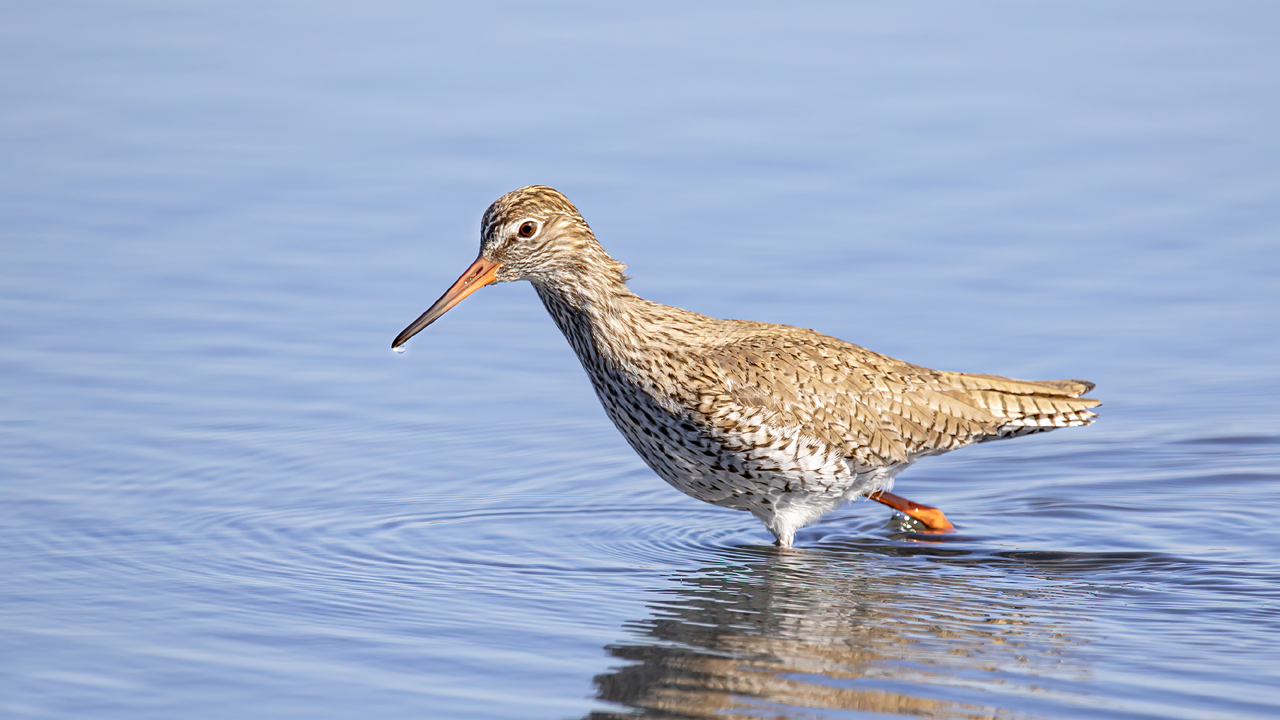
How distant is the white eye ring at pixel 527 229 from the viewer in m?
8.82

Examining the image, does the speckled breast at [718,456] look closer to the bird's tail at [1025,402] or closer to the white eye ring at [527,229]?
the white eye ring at [527,229]

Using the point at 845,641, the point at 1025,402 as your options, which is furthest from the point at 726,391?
the point at 1025,402

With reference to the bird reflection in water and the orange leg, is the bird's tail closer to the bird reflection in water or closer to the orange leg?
the orange leg

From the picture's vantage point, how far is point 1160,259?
13.0 metres

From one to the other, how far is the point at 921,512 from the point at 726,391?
1.58 m

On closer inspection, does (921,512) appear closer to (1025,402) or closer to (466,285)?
(1025,402)

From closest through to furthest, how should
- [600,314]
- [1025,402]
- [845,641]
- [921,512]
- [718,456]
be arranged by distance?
[845,641] → [718,456] → [600,314] → [921,512] → [1025,402]

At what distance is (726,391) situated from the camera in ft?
29.1

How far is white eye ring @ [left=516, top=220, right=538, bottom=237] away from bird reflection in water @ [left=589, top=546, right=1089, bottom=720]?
203 cm

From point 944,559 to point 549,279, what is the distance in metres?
2.69

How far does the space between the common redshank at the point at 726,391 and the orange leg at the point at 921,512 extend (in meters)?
0.01

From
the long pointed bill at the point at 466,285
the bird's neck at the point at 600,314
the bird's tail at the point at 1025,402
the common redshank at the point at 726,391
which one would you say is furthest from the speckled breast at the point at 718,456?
the bird's tail at the point at 1025,402

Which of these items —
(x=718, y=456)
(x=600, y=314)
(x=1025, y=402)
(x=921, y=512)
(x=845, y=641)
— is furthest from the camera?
(x=1025, y=402)

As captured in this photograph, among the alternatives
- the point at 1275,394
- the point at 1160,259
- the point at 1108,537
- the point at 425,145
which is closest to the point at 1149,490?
the point at 1108,537
